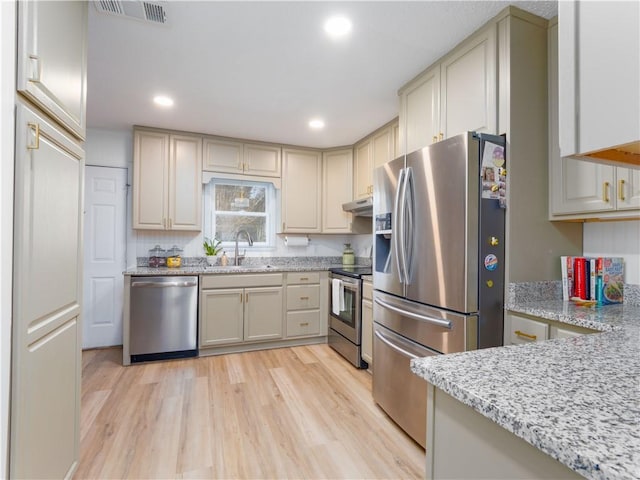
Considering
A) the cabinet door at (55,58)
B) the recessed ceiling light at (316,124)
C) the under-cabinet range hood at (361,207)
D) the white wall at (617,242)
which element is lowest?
the white wall at (617,242)

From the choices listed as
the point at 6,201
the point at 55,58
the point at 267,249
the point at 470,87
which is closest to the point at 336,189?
the point at 267,249

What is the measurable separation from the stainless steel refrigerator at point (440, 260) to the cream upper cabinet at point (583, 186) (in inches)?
13.5

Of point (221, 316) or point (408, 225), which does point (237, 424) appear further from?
point (408, 225)

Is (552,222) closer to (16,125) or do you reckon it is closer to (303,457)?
(303,457)

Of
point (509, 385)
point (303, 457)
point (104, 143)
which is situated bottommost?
point (303, 457)

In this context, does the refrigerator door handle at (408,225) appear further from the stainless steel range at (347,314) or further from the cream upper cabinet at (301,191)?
the cream upper cabinet at (301,191)

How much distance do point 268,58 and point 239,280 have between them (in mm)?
2146

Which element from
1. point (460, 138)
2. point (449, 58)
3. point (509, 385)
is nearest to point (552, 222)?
point (460, 138)

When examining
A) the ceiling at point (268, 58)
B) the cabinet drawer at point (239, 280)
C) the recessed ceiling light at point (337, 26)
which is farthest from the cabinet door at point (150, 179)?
the recessed ceiling light at point (337, 26)

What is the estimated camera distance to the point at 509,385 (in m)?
0.66

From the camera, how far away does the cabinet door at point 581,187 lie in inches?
64.7

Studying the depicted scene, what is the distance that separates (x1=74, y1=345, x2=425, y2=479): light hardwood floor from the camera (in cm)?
173

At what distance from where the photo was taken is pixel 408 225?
202 cm

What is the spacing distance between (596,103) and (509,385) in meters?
0.52
